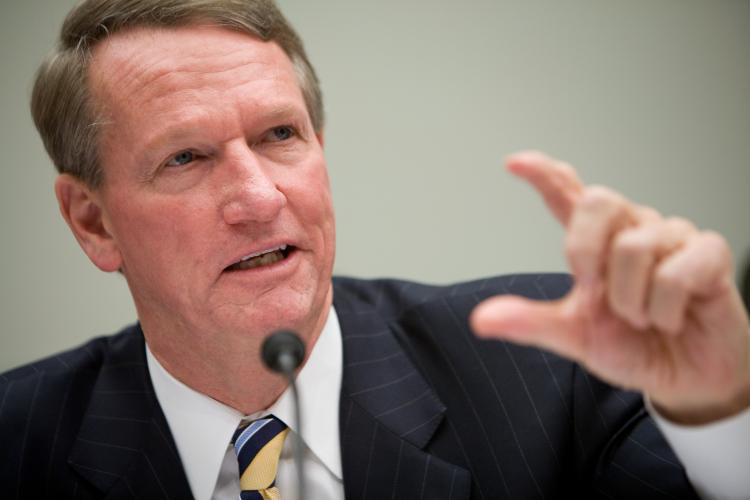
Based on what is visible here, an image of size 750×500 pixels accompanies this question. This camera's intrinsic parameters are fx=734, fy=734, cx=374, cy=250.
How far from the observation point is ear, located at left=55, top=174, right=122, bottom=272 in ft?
5.27

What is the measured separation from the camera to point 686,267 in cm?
79

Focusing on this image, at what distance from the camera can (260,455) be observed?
4.66 feet

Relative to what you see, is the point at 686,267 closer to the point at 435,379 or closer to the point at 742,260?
the point at 435,379

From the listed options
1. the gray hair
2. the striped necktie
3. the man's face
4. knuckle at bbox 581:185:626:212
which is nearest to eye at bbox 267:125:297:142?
the man's face

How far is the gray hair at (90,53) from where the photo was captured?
146cm

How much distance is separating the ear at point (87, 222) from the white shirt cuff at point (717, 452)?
3.74 ft

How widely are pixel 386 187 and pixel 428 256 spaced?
27 cm

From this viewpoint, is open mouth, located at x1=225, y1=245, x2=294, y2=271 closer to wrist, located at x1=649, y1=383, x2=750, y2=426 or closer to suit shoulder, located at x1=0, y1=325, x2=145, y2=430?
suit shoulder, located at x1=0, y1=325, x2=145, y2=430

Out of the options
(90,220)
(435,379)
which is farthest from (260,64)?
(435,379)

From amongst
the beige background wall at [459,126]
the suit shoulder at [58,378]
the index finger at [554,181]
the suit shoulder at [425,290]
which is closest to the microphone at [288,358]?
the index finger at [554,181]

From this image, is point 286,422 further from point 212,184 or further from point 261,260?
point 212,184

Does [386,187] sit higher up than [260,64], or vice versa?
[260,64]

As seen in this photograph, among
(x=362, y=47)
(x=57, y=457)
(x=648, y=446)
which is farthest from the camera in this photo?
(x=362, y=47)

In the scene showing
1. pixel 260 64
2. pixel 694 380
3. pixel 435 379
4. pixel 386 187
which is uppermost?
pixel 260 64
